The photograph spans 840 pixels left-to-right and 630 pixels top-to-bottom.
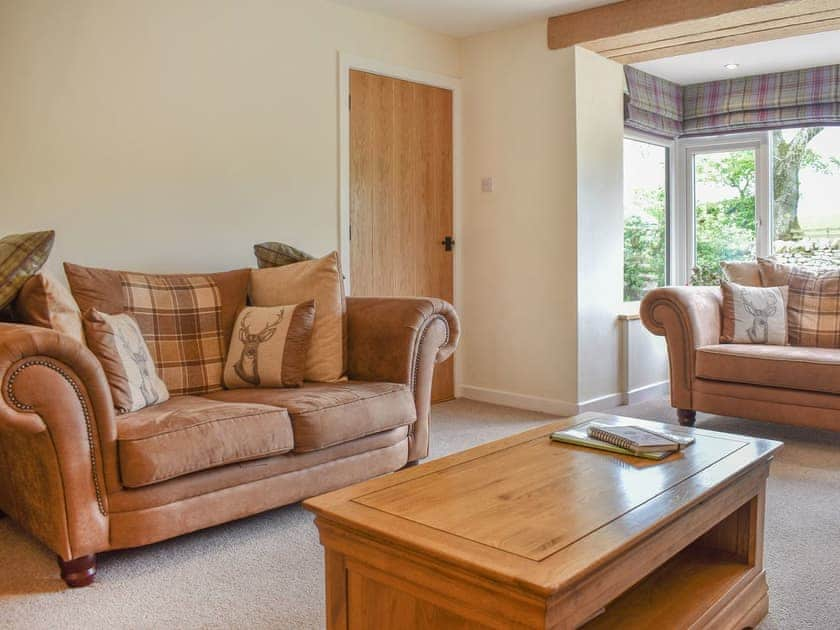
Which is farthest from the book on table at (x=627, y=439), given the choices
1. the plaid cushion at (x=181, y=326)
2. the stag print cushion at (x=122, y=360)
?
the plaid cushion at (x=181, y=326)

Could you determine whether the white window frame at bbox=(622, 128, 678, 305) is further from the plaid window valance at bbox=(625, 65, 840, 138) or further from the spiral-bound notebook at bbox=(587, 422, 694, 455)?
the spiral-bound notebook at bbox=(587, 422, 694, 455)

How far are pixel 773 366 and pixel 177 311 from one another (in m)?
2.69

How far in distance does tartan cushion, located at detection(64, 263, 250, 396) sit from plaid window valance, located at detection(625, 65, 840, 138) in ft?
10.0

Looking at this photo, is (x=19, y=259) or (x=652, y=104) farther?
(x=652, y=104)

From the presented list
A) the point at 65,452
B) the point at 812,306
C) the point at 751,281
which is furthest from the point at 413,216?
the point at 65,452

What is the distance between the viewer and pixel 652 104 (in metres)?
5.13

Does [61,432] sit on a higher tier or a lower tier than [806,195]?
lower

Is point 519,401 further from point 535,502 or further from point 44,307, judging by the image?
point 535,502

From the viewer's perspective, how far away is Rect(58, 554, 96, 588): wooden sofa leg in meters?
2.08

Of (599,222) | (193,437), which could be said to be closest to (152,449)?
(193,437)

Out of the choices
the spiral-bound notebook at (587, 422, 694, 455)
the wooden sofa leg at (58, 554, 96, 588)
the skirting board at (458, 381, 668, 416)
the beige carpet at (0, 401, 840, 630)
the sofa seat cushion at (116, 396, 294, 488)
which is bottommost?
the beige carpet at (0, 401, 840, 630)

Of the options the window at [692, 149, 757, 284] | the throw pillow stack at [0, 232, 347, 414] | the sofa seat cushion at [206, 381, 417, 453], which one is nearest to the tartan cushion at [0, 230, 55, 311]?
the throw pillow stack at [0, 232, 347, 414]

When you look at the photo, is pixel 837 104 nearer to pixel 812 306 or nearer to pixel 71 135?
pixel 812 306

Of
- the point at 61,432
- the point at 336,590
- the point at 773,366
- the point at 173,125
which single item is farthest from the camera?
the point at 773,366
